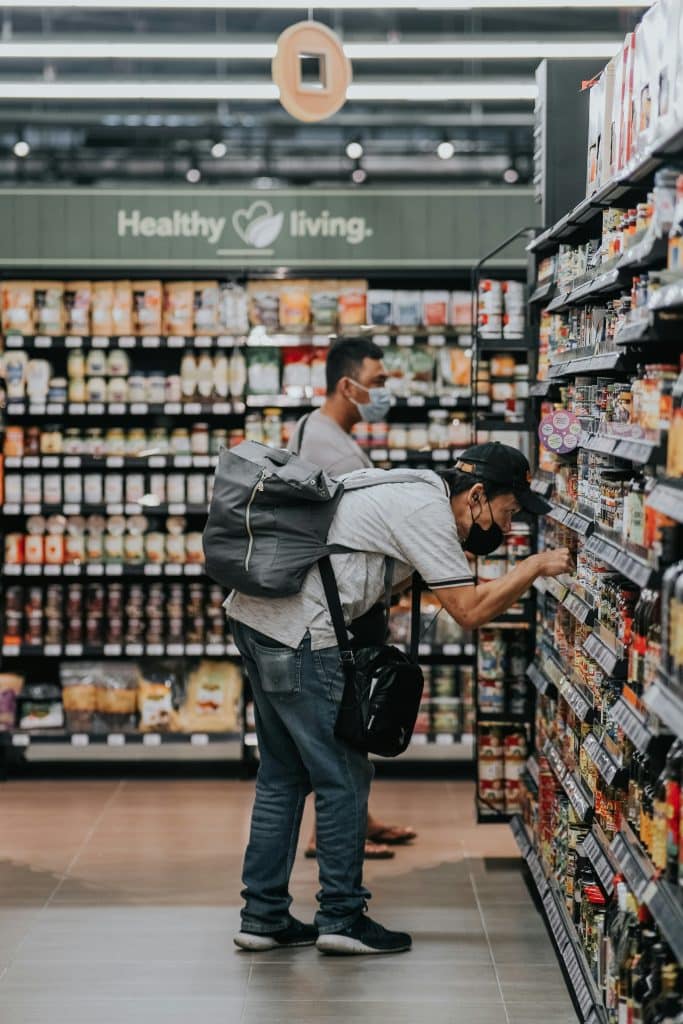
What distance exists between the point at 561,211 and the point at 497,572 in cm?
145

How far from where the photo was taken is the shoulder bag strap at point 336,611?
431cm

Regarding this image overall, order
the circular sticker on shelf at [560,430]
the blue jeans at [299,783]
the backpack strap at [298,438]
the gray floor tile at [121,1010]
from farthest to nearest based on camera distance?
the backpack strap at [298,438], the blue jeans at [299,783], the circular sticker on shelf at [560,430], the gray floor tile at [121,1010]

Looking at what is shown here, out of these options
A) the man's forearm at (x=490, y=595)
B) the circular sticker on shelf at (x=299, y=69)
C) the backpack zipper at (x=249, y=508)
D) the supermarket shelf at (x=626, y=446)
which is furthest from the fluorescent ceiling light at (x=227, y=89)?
the supermarket shelf at (x=626, y=446)

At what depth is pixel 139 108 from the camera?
1234 cm

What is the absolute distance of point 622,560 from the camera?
3.33m

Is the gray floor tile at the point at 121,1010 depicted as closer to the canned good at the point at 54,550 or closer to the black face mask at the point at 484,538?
the black face mask at the point at 484,538

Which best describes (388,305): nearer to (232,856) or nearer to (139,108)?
(232,856)

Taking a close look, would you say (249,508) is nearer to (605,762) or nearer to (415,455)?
(605,762)

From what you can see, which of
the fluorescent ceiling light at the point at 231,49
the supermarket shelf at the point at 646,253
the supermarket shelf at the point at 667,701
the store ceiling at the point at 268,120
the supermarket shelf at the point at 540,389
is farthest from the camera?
the store ceiling at the point at 268,120

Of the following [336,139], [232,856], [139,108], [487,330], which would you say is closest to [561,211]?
[487,330]

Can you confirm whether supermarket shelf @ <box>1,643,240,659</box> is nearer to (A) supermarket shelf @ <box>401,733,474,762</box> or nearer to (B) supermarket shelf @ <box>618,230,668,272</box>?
(A) supermarket shelf @ <box>401,733,474,762</box>

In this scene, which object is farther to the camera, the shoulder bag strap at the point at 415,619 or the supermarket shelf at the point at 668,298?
the shoulder bag strap at the point at 415,619

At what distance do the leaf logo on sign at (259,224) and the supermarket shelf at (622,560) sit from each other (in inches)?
152

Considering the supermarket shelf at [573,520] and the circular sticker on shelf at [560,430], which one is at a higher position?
the circular sticker on shelf at [560,430]
